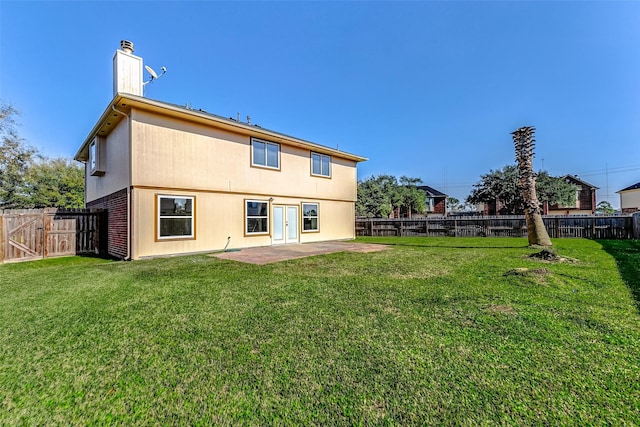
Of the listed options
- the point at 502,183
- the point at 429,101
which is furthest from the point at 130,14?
the point at 502,183

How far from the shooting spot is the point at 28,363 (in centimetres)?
233

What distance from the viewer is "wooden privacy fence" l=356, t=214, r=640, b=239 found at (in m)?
12.6

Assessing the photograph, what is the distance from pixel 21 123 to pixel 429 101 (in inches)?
1079

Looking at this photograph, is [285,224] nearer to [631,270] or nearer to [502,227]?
[631,270]

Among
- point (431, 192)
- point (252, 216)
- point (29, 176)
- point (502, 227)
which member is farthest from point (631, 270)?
point (431, 192)

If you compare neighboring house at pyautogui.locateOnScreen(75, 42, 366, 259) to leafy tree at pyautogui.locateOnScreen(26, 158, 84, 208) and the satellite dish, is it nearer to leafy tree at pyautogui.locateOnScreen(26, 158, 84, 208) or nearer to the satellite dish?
the satellite dish

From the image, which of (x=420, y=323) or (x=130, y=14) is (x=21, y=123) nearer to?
(x=130, y=14)

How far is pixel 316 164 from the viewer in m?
13.0

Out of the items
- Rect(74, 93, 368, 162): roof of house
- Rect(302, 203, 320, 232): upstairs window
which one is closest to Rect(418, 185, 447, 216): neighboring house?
Rect(302, 203, 320, 232): upstairs window

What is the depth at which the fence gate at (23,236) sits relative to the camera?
810cm

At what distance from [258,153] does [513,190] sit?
20.9m

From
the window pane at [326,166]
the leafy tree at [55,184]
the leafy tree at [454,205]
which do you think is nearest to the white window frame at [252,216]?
the window pane at [326,166]

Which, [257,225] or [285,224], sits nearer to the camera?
[257,225]

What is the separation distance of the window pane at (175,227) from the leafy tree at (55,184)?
70.4ft
